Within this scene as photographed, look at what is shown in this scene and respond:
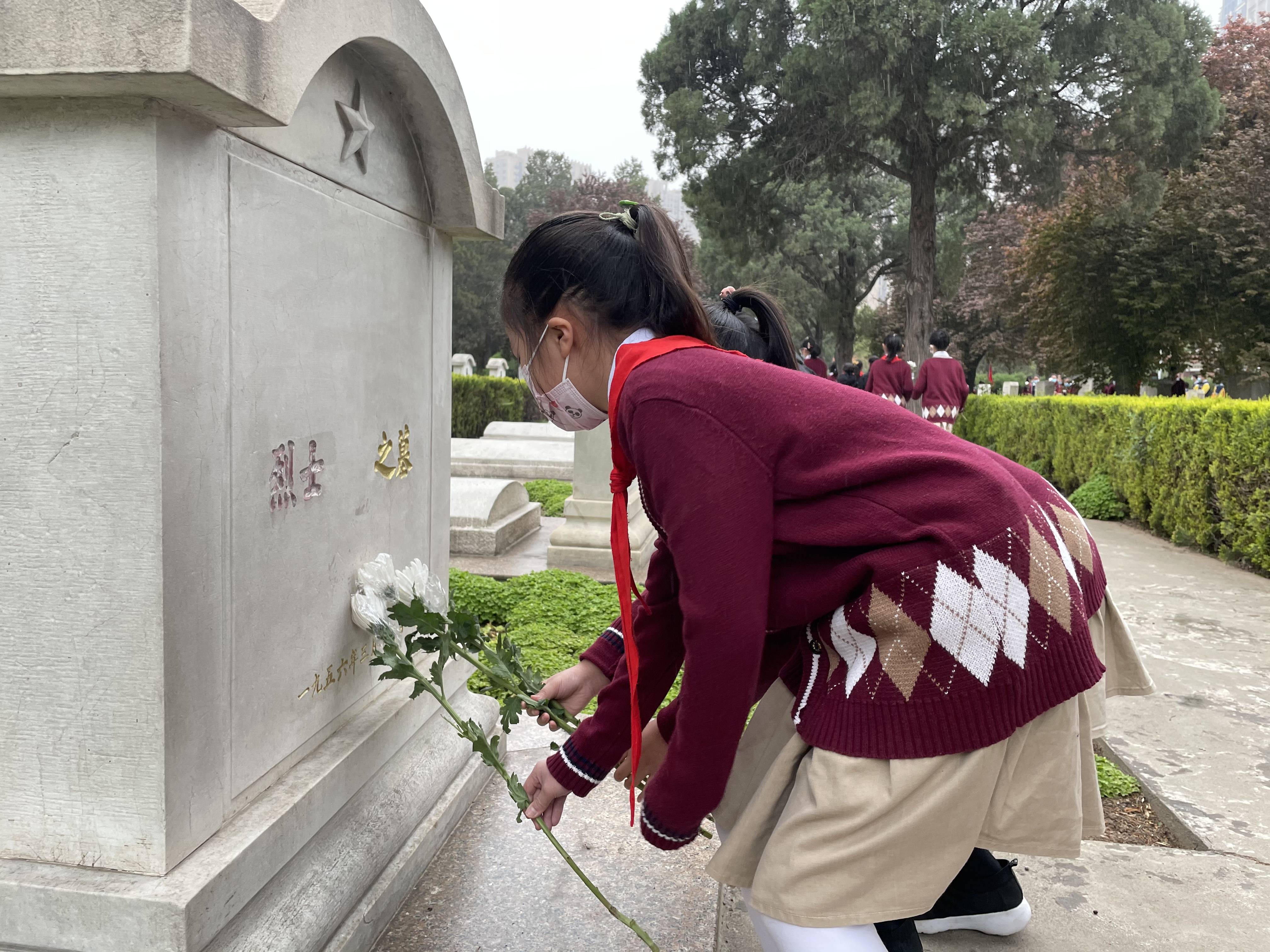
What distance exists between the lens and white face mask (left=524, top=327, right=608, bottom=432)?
1547 millimetres

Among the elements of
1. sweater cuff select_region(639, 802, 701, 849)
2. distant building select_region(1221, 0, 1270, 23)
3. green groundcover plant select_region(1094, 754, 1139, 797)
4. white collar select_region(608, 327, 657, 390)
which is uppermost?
distant building select_region(1221, 0, 1270, 23)

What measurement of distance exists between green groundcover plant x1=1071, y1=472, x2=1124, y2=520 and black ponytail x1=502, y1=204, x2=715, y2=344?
8.37 meters

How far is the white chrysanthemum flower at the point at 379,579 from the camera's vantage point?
6.84 feet

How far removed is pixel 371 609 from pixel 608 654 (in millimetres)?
576

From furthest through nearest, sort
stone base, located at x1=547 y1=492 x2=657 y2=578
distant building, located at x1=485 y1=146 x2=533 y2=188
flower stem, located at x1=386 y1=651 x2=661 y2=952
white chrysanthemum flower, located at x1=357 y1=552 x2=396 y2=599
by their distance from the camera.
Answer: distant building, located at x1=485 y1=146 x2=533 y2=188 → stone base, located at x1=547 y1=492 x2=657 y2=578 → white chrysanthemum flower, located at x1=357 y1=552 x2=396 y2=599 → flower stem, located at x1=386 y1=651 x2=661 y2=952

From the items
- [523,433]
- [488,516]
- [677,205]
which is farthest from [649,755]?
[677,205]

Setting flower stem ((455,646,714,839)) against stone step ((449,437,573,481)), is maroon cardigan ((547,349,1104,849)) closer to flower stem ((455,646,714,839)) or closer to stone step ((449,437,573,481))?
flower stem ((455,646,714,839))

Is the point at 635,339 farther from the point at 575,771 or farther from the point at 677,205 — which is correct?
the point at 677,205

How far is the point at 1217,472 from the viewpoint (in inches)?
262

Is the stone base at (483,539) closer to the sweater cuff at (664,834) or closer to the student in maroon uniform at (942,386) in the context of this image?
the sweater cuff at (664,834)

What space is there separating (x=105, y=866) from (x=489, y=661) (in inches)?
29.6

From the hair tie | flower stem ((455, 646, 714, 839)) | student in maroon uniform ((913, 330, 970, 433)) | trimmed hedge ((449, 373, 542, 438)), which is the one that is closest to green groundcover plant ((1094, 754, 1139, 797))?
flower stem ((455, 646, 714, 839))

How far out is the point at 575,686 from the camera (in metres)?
1.81

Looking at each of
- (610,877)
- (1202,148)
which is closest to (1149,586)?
(610,877)
